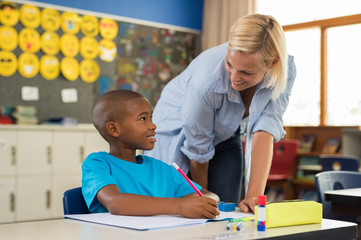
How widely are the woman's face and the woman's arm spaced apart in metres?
0.21

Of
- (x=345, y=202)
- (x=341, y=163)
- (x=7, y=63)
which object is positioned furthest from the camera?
(x=7, y=63)

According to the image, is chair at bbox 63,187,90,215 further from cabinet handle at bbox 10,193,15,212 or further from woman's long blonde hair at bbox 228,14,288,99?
cabinet handle at bbox 10,193,15,212

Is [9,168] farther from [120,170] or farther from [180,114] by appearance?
[120,170]

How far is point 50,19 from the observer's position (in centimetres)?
503

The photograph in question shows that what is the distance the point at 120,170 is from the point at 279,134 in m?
0.64

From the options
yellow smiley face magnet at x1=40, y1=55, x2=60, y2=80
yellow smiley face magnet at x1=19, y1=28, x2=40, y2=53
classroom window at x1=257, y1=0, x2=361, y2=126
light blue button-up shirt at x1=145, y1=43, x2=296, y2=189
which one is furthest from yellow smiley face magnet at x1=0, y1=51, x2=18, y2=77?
light blue button-up shirt at x1=145, y1=43, x2=296, y2=189

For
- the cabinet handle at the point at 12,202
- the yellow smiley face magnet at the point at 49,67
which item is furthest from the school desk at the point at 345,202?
the yellow smiley face magnet at the point at 49,67

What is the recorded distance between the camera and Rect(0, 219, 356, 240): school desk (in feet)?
2.90

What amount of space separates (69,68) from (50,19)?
19.9 inches

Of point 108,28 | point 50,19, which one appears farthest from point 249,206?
point 108,28

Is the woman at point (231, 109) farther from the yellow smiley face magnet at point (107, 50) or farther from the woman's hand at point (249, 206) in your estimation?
the yellow smiley face magnet at point (107, 50)

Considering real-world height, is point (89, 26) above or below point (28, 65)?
above

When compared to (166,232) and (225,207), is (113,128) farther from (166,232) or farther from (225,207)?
(166,232)

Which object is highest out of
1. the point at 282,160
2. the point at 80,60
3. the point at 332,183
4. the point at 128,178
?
the point at 80,60
